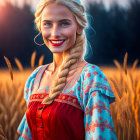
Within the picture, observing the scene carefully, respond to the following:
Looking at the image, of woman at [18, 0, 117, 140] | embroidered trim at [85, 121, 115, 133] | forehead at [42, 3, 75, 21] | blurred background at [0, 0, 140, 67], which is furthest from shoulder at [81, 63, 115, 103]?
blurred background at [0, 0, 140, 67]

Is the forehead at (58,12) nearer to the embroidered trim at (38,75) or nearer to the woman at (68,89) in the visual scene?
the woman at (68,89)

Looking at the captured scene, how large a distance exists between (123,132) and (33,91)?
2.06 feet

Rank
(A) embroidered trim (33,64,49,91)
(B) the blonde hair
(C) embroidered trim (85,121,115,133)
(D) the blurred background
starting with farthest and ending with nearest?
1. (D) the blurred background
2. (A) embroidered trim (33,64,49,91)
3. (B) the blonde hair
4. (C) embroidered trim (85,121,115,133)

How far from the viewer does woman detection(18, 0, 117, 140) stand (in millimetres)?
1015

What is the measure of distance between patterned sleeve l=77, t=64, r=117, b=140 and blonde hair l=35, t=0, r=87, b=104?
95 millimetres

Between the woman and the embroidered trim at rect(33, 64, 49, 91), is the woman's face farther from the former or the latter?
the embroidered trim at rect(33, 64, 49, 91)

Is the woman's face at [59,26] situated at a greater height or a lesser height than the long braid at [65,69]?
greater

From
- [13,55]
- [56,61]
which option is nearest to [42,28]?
[56,61]

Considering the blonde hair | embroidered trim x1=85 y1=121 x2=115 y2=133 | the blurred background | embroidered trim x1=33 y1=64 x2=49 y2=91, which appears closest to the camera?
embroidered trim x1=85 y1=121 x2=115 y2=133

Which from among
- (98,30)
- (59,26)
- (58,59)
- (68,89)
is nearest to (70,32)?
(59,26)

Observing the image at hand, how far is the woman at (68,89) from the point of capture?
1015 mm

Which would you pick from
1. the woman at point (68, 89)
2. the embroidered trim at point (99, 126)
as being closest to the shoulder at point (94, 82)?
the woman at point (68, 89)

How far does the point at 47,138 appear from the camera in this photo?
3.54 ft

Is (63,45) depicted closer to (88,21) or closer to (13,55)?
(88,21)
